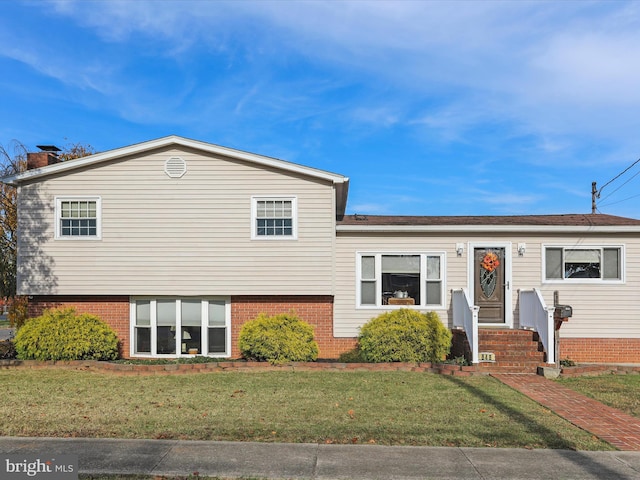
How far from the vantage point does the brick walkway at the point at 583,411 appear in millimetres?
7367

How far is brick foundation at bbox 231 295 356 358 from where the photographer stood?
1460 cm

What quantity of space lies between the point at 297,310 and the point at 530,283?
6.08 meters

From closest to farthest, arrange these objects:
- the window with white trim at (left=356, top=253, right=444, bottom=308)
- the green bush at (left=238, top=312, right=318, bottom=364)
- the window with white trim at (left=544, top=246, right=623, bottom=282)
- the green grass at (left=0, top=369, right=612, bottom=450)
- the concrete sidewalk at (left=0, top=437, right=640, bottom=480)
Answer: the concrete sidewalk at (left=0, top=437, right=640, bottom=480) → the green grass at (left=0, top=369, right=612, bottom=450) → the green bush at (left=238, top=312, right=318, bottom=364) → the window with white trim at (left=544, top=246, right=623, bottom=282) → the window with white trim at (left=356, top=253, right=444, bottom=308)

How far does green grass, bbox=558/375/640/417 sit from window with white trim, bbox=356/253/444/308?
4.01 metres

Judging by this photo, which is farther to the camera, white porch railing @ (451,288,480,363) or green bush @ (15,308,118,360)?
green bush @ (15,308,118,360)

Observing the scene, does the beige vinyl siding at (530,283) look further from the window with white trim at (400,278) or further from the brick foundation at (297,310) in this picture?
the brick foundation at (297,310)

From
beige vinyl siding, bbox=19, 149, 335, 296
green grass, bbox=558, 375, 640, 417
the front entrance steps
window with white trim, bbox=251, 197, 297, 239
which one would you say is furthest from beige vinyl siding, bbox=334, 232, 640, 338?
green grass, bbox=558, 375, 640, 417

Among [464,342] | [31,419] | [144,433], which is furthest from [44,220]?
[464,342]

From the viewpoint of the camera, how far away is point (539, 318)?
1349cm

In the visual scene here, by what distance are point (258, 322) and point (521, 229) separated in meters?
7.07

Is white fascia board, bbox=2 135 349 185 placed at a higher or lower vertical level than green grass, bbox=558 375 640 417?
higher

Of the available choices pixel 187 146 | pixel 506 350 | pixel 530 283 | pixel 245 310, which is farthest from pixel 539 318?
pixel 187 146

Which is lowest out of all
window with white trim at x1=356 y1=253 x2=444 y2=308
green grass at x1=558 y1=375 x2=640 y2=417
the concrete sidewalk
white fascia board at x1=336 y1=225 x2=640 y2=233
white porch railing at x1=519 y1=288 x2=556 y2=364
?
green grass at x1=558 y1=375 x2=640 y2=417

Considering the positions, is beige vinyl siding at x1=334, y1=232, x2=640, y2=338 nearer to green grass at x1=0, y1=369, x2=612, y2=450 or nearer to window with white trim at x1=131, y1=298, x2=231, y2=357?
Result: window with white trim at x1=131, y1=298, x2=231, y2=357
